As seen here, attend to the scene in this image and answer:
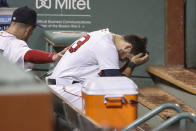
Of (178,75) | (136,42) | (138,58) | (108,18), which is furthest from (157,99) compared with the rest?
(108,18)

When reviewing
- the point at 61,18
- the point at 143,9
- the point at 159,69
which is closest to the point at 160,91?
the point at 159,69

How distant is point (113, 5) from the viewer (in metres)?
7.15

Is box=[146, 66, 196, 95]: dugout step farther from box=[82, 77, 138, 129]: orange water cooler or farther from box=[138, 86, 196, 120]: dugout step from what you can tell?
box=[82, 77, 138, 129]: orange water cooler

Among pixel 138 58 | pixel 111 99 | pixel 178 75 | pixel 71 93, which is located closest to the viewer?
pixel 111 99

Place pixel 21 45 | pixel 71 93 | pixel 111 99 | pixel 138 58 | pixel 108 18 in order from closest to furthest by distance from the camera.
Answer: pixel 111 99
pixel 71 93
pixel 21 45
pixel 138 58
pixel 108 18

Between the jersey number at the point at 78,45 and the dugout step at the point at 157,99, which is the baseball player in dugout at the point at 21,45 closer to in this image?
the jersey number at the point at 78,45

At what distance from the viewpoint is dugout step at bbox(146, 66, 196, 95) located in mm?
5539

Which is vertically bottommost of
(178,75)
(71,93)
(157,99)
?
(157,99)

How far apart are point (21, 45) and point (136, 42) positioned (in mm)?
1116

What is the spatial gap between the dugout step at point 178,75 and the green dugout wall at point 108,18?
0.32 meters

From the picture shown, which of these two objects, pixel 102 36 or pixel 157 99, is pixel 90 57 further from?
pixel 157 99

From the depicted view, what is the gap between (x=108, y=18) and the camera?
23.6ft

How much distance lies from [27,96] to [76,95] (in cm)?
366

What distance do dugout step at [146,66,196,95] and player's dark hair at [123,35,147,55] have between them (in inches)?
39.7
